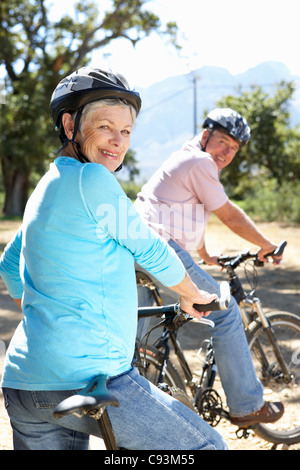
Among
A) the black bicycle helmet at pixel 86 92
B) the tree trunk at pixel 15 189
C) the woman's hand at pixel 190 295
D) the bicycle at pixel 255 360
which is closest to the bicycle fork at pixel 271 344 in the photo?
the bicycle at pixel 255 360

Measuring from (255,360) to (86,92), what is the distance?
280 centimetres

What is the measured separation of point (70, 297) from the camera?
5.30 ft

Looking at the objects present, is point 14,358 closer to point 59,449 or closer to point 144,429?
point 59,449

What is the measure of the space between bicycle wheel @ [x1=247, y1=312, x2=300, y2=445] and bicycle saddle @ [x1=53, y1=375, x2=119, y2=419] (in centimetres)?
247

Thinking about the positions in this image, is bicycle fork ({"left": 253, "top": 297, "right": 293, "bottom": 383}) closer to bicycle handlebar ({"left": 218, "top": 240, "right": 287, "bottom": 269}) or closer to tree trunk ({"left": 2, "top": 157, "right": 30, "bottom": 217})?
bicycle handlebar ({"left": 218, "top": 240, "right": 287, "bottom": 269})

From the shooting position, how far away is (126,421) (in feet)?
5.49

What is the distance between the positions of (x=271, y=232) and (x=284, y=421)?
1277 cm

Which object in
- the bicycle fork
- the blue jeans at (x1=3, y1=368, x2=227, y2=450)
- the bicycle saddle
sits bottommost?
the bicycle fork

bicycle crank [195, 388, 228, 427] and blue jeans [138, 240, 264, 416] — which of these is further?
bicycle crank [195, 388, 228, 427]

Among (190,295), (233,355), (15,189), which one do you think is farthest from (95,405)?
(15,189)

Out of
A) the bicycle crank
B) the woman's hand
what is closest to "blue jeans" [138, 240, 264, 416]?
the bicycle crank

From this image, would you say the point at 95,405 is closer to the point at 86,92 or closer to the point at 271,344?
the point at 86,92

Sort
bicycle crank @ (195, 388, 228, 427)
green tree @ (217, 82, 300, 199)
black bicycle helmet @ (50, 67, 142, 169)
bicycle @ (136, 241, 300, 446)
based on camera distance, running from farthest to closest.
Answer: green tree @ (217, 82, 300, 199)
bicycle crank @ (195, 388, 228, 427)
bicycle @ (136, 241, 300, 446)
black bicycle helmet @ (50, 67, 142, 169)

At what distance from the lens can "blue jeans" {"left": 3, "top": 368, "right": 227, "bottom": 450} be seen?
5.48ft
